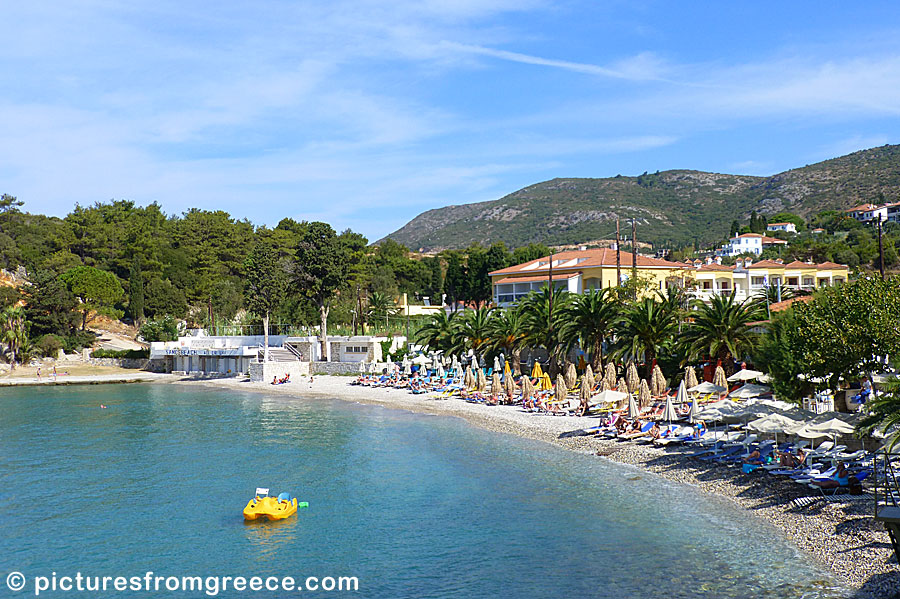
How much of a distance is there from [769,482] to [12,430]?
35953 millimetres

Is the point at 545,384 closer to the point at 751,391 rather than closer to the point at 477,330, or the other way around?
the point at 477,330

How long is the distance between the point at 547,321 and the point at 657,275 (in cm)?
2149

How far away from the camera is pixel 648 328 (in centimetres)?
3597

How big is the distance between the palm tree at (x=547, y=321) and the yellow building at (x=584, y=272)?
12.2 meters

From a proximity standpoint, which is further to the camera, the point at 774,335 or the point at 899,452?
the point at 774,335

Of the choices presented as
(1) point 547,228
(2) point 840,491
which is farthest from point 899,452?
(1) point 547,228

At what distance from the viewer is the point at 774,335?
90.0 feet

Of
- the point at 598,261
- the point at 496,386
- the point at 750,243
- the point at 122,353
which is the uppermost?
the point at 750,243

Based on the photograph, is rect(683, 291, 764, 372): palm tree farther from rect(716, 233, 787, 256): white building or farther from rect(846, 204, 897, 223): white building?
rect(846, 204, 897, 223): white building

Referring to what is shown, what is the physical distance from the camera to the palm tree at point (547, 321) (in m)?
42.9

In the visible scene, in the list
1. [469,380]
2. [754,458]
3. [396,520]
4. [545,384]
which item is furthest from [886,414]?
[469,380]

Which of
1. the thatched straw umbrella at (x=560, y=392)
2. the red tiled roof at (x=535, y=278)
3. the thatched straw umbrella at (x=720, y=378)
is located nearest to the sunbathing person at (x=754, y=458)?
the thatched straw umbrella at (x=720, y=378)

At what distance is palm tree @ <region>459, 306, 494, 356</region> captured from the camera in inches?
1925

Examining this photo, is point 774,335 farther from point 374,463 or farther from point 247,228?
point 247,228
